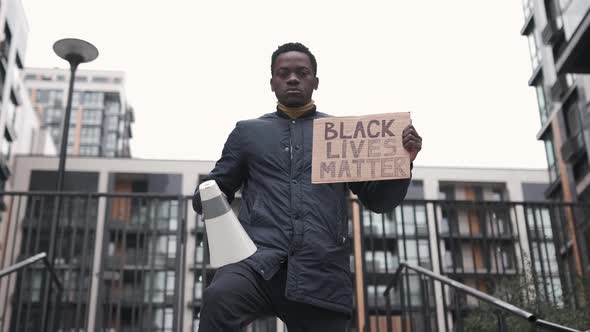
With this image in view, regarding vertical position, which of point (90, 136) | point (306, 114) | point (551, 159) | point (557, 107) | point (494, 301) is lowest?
point (494, 301)

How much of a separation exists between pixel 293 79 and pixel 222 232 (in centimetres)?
63

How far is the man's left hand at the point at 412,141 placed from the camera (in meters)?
2.64

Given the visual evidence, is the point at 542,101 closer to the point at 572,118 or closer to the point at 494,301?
the point at 572,118

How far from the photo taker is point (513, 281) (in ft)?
26.6

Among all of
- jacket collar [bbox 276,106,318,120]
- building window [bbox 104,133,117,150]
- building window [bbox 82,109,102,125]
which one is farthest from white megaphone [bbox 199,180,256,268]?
building window [bbox 104,133,117,150]

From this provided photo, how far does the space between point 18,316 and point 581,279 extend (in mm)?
5220

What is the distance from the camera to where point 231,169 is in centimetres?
279

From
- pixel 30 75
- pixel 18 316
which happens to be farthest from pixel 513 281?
pixel 30 75

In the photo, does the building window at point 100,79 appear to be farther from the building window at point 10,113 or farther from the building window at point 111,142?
the building window at point 10,113

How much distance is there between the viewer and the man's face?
9.14 feet

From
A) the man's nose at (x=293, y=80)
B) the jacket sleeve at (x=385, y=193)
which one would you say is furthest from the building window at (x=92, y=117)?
the jacket sleeve at (x=385, y=193)

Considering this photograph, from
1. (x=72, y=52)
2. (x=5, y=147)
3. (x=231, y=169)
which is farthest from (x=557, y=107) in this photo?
(x=231, y=169)

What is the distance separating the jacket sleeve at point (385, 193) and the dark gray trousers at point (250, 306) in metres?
0.41

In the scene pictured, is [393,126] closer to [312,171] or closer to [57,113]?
[312,171]
